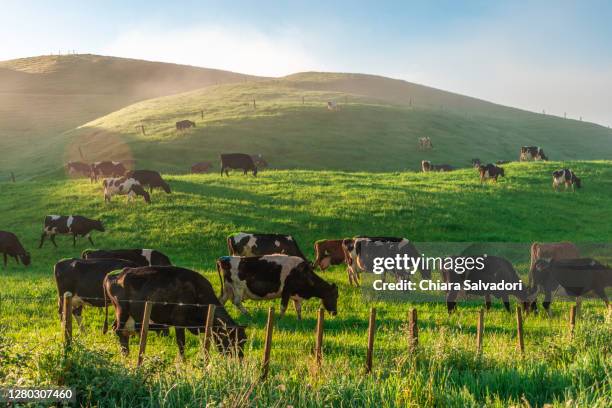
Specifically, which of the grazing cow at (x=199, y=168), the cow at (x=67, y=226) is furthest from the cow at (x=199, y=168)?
the cow at (x=67, y=226)

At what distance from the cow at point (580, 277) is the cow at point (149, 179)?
83.4 ft

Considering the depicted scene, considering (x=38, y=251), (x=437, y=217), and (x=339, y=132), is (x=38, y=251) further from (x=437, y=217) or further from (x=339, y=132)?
(x=339, y=132)

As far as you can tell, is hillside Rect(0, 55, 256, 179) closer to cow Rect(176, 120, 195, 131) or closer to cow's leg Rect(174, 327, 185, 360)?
cow Rect(176, 120, 195, 131)

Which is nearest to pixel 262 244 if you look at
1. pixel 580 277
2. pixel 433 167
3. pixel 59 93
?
pixel 580 277

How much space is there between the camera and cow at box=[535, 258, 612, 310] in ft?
55.0

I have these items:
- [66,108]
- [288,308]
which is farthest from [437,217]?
[66,108]

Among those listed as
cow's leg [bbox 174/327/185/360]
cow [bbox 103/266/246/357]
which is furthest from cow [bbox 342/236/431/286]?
cow's leg [bbox 174/327/185/360]

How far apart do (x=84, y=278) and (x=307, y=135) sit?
55722 millimetres

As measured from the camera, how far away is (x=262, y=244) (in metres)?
22.2

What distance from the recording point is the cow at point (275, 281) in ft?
53.2

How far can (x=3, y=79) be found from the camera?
156 metres

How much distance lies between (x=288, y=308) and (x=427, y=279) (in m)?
6.08

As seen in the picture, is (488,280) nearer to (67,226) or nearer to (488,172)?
(67,226)

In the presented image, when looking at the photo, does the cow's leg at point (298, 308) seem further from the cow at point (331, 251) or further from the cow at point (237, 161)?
the cow at point (237, 161)
